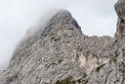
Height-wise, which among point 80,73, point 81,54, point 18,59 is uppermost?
point 18,59

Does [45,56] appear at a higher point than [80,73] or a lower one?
higher

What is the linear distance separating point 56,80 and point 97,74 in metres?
Answer: 37.1

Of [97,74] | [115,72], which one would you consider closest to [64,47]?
[97,74]

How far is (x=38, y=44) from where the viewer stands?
192250mm

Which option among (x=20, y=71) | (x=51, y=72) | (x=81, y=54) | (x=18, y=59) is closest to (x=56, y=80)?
(x=51, y=72)

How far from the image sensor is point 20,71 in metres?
186

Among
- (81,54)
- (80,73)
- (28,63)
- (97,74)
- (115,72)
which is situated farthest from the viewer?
(28,63)

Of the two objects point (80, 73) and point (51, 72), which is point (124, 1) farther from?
point (51, 72)

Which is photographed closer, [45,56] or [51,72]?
[51,72]

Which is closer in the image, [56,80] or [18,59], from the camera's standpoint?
[56,80]

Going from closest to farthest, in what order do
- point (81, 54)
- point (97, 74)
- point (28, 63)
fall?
point (97, 74)
point (81, 54)
point (28, 63)

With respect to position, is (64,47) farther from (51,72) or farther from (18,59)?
(18,59)

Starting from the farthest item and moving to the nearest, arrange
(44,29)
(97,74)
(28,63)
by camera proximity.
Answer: (44,29), (28,63), (97,74)

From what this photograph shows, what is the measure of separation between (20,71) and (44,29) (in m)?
28.4
